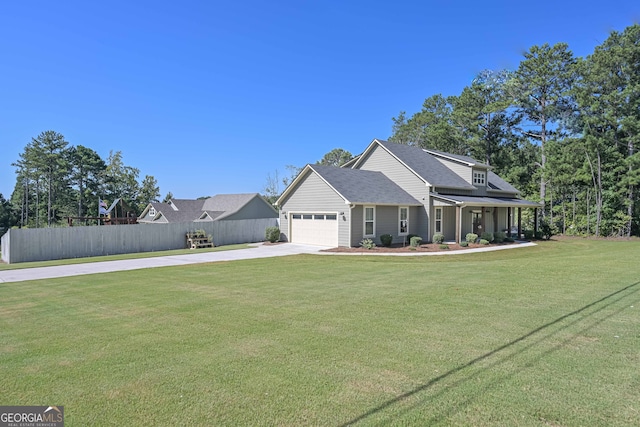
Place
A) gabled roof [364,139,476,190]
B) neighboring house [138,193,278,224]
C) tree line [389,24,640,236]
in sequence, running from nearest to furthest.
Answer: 1. gabled roof [364,139,476,190]
2. tree line [389,24,640,236]
3. neighboring house [138,193,278,224]

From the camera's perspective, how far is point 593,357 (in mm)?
4820

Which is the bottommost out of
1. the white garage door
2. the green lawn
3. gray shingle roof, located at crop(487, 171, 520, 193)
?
the green lawn

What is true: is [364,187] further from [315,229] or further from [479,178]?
[479,178]

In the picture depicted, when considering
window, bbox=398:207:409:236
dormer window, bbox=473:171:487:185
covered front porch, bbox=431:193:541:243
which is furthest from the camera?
dormer window, bbox=473:171:487:185

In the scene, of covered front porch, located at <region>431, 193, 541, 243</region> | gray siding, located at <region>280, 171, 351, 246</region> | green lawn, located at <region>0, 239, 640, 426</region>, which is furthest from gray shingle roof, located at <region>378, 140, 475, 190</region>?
green lawn, located at <region>0, 239, 640, 426</region>

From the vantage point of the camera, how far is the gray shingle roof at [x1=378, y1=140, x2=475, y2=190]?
24234 millimetres

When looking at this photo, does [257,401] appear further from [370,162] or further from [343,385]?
[370,162]

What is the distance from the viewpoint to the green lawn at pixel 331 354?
3.62 m

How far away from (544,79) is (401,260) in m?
30.5

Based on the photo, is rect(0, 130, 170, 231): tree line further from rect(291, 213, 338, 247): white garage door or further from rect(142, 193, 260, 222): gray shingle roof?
rect(291, 213, 338, 247): white garage door

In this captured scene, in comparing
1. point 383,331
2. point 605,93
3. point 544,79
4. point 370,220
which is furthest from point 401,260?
point 544,79

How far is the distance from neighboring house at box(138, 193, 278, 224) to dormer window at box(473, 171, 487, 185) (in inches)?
824

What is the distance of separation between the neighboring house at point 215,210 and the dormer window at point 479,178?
20929 millimetres

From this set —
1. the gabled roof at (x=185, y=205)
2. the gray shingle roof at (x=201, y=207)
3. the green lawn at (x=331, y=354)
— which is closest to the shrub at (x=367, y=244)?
the green lawn at (x=331, y=354)
